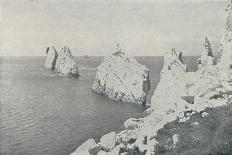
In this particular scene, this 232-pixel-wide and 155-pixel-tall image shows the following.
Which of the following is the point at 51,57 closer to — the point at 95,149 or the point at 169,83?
the point at 169,83

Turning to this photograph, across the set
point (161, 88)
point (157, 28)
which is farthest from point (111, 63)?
point (157, 28)

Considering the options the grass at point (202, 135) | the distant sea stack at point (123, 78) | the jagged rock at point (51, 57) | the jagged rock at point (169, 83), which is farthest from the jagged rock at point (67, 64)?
the grass at point (202, 135)

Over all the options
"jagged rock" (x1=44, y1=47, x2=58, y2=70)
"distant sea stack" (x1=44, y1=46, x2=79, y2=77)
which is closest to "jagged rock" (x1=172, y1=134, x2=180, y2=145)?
"distant sea stack" (x1=44, y1=46, x2=79, y2=77)

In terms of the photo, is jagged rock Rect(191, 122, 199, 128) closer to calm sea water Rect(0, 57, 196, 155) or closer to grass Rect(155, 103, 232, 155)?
grass Rect(155, 103, 232, 155)

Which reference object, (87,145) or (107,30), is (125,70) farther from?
(107,30)

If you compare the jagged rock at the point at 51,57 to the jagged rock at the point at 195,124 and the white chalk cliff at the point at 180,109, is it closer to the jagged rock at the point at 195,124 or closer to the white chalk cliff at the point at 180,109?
the white chalk cliff at the point at 180,109

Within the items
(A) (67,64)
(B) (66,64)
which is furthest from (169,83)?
(B) (66,64)
